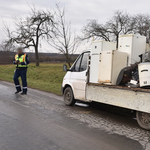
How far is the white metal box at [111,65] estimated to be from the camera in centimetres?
562

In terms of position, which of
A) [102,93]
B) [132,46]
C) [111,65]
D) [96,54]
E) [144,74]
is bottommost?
[102,93]

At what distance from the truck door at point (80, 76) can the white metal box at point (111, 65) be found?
3.23ft

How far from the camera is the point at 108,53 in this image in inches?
222

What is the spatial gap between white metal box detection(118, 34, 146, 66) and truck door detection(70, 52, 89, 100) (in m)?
1.32

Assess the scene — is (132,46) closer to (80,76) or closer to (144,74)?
(144,74)

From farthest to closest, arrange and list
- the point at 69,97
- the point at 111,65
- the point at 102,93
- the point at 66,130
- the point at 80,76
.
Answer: the point at 69,97 < the point at 80,76 < the point at 102,93 < the point at 111,65 < the point at 66,130

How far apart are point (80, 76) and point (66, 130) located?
2516 mm

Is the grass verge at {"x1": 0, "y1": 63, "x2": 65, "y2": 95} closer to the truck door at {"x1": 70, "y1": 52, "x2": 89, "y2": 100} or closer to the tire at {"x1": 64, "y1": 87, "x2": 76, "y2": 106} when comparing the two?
the tire at {"x1": 64, "y1": 87, "x2": 76, "y2": 106}

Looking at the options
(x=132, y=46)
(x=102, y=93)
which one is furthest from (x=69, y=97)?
(x=132, y=46)

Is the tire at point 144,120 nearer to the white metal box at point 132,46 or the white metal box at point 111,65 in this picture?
the white metal box at point 111,65

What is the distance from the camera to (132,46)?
235 inches

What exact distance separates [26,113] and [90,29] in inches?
754

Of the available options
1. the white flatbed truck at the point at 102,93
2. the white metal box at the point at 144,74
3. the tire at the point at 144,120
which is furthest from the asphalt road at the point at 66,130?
the white metal box at the point at 144,74

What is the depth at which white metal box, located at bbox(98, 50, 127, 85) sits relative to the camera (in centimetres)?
562
